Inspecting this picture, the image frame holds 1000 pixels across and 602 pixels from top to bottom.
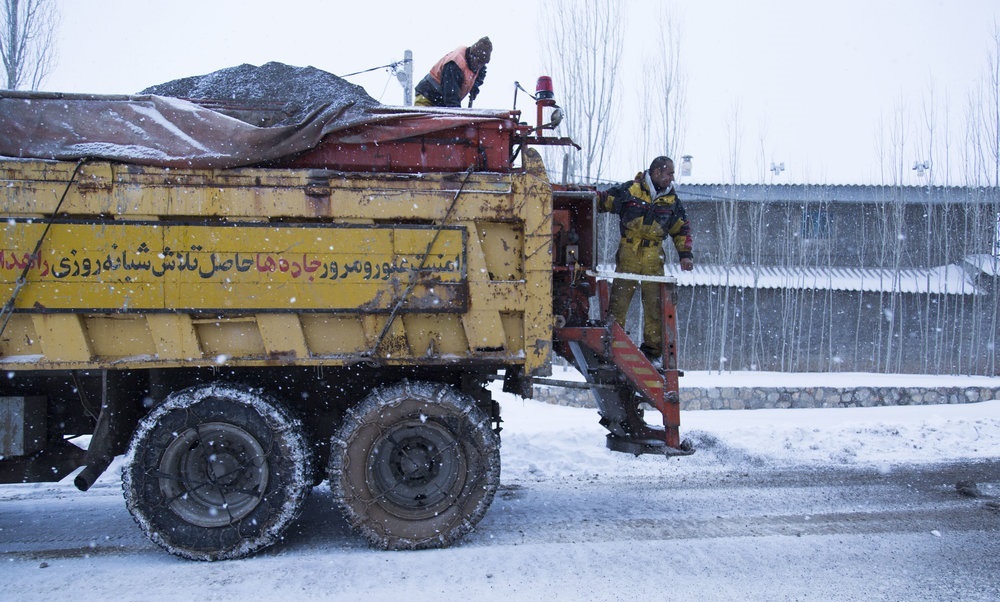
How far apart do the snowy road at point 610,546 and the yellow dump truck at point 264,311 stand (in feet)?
1.18

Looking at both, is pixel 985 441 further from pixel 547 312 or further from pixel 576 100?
pixel 576 100

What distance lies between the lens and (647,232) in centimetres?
578

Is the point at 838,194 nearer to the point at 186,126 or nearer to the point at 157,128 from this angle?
the point at 186,126

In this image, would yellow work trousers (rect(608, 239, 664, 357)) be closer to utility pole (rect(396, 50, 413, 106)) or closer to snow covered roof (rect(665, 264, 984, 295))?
Result: utility pole (rect(396, 50, 413, 106))

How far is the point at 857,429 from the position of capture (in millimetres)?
7891

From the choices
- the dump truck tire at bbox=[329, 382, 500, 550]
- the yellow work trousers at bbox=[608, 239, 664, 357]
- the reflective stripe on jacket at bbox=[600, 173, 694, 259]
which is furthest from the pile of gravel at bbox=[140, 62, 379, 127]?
the yellow work trousers at bbox=[608, 239, 664, 357]

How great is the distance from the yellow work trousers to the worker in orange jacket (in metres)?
1.97

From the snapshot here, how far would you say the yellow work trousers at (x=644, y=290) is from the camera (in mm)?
5738

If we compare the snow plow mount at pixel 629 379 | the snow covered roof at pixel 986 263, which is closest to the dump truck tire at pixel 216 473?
the snow plow mount at pixel 629 379

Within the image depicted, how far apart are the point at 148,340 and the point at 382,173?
1825 mm

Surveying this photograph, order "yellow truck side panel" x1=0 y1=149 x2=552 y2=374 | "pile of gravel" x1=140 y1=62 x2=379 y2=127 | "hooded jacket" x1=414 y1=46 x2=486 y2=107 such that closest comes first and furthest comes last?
"yellow truck side panel" x1=0 y1=149 x2=552 y2=374 → "pile of gravel" x1=140 y1=62 x2=379 y2=127 → "hooded jacket" x1=414 y1=46 x2=486 y2=107

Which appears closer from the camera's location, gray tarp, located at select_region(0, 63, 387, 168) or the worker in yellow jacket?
gray tarp, located at select_region(0, 63, 387, 168)

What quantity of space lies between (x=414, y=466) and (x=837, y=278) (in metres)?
15.2

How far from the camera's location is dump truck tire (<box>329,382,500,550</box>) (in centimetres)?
423
